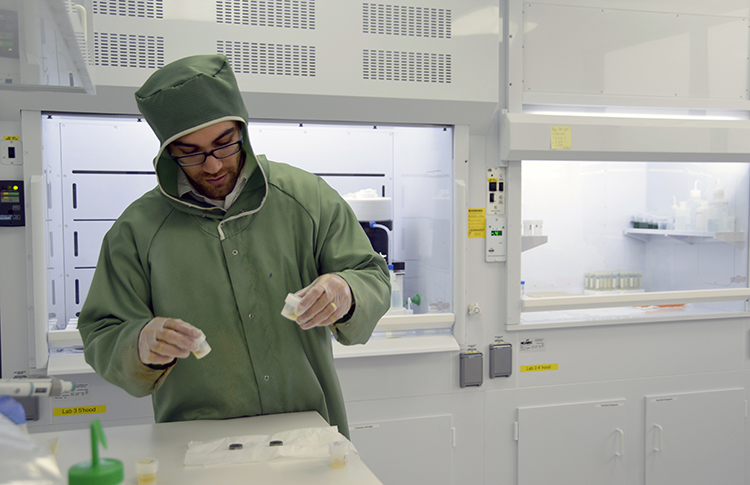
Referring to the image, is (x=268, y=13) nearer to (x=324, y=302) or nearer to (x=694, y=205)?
(x=324, y=302)

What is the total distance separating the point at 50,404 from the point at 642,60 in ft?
9.85

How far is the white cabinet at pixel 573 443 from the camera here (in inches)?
101

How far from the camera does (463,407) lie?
8.21 feet

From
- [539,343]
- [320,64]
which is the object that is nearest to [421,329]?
[539,343]

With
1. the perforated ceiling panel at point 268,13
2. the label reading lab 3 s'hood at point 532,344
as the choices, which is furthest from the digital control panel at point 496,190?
the perforated ceiling panel at point 268,13

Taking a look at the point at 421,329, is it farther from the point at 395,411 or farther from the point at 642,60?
the point at 642,60

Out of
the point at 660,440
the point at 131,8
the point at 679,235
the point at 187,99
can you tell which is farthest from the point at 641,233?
the point at 131,8

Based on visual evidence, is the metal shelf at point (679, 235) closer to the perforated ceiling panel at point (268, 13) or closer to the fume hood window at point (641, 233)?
the fume hood window at point (641, 233)

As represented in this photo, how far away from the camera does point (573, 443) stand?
260 cm

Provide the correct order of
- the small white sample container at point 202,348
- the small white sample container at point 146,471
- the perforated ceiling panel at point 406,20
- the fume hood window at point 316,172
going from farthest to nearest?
the fume hood window at point 316,172, the perforated ceiling panel at point 406,20, the small white sample container at point 202,348, the small white sample container at point 146,471

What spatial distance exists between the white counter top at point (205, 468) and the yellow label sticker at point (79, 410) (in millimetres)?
1019

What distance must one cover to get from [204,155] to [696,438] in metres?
2.76

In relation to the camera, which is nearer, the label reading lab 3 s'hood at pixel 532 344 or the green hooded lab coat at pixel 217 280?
the green hooded lab coat at pixel 217 280

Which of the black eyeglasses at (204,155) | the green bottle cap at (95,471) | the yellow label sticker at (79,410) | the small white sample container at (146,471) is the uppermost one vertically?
the black eyeglasses at (204,155)
